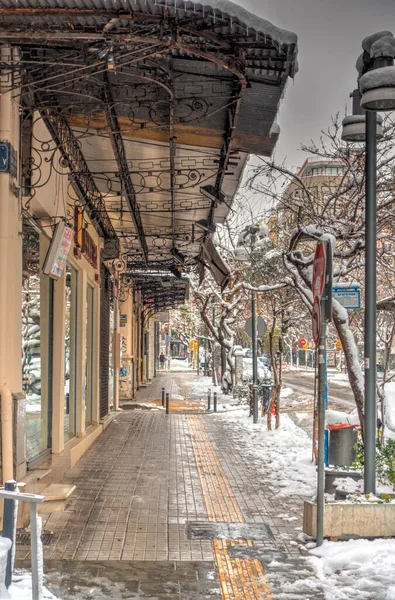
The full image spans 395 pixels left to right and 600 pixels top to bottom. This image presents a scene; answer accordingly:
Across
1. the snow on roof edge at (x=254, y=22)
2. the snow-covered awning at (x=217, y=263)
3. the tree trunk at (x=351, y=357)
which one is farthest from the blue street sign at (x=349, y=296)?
the snow-covered awning at (x=217, y=263)

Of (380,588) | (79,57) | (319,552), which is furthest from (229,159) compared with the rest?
(380,588)

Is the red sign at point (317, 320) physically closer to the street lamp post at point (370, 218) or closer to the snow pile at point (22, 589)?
the street lamp post at point (370, 218)

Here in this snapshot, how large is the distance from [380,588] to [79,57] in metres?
5.56

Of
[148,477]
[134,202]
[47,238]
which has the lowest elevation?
[148,477]

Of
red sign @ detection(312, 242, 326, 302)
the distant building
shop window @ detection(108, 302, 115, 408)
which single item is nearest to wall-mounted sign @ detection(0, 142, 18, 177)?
red sign @ detection(312, 242, 326, 302)

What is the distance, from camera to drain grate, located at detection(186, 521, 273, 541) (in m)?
7.43

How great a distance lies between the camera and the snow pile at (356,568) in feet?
18.6

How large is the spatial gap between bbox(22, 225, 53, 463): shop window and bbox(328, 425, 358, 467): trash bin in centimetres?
423

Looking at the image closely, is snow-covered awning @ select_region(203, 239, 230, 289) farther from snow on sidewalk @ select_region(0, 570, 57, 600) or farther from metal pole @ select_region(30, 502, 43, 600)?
metal pole @ select_region(30, 502, 43, 600)

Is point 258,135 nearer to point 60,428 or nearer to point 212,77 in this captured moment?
point 212,77

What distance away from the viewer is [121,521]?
8023mm

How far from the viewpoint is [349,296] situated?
1012cm

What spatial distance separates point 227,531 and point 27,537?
Answer: 2.08 meters

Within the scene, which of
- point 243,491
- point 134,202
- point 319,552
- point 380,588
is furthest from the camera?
point 134,202
